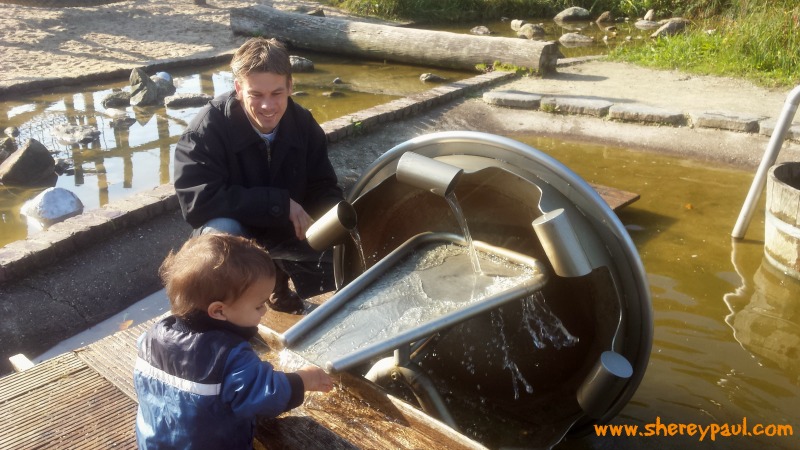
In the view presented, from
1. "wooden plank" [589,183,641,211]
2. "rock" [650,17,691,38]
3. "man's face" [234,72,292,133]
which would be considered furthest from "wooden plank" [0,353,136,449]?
"rock" [650,17,691,38]

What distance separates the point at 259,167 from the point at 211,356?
1519 mm

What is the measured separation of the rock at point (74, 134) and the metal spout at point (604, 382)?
234 inches

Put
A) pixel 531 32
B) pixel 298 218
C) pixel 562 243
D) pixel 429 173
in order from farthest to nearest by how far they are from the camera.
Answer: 1. pixel 531 32
2. pixel 298 218
3. pixel 429 173
4. pixel 562 243

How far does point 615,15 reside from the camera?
52.1ft

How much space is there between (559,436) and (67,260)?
305cm

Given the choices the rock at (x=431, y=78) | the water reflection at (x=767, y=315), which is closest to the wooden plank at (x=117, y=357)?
the water reflection at (x=767, y=315)

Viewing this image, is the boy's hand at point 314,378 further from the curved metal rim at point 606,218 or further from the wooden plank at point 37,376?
the wooden plank at point 37,376

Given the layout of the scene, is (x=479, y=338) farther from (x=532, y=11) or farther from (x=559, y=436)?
(x=532, y=11)

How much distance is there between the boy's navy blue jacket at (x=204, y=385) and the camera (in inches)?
81.9

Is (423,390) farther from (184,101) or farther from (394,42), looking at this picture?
(394,42)

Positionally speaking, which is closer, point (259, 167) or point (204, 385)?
point (204, 385)

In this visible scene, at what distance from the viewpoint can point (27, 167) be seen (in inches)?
233

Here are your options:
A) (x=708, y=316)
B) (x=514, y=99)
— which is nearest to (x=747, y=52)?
(x=514, y=99)

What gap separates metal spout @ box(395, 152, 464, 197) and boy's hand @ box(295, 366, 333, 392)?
713 millimetres
